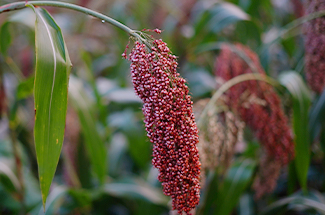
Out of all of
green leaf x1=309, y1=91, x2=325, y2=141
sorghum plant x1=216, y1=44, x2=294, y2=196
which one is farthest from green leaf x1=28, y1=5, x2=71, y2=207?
green leaf x1=309, y1=91, x2=325, y2=141

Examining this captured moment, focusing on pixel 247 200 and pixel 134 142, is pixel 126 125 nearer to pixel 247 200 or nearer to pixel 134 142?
pixel 134 142

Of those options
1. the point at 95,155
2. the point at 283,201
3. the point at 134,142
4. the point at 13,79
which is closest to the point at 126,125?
the point at 134,142

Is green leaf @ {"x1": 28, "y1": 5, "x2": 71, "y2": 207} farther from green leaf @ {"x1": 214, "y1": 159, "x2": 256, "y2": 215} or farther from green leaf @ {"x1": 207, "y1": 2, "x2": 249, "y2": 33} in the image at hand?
green leaf @ {"x1": 207, "y1": 2, "x2": 249, "y2": 33}

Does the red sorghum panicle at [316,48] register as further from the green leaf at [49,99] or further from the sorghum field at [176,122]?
the green leaf at [49,99]

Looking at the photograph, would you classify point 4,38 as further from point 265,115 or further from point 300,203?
point 300,203

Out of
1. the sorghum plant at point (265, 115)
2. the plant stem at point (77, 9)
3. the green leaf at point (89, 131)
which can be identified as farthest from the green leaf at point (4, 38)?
the sorghum plant at point (265, 115)

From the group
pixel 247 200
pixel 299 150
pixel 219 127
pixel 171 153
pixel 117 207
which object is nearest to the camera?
pixel 171 153
